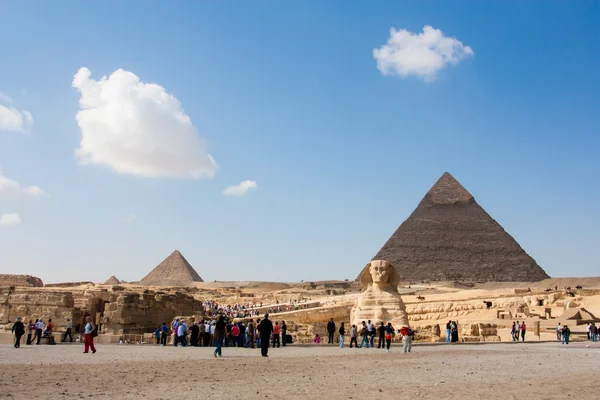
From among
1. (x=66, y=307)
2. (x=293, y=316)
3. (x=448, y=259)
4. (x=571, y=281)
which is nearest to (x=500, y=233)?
(x=448, y=259)

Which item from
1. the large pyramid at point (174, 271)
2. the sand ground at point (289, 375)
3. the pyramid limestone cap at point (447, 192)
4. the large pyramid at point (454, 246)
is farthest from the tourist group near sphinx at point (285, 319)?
the pyramid limestone cap at point (447, 192)

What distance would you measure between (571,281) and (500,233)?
176 ft

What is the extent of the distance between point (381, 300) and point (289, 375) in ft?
23.4

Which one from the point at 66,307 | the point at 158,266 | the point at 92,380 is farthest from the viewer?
the point at 158,266

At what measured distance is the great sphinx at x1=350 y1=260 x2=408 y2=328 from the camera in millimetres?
13125

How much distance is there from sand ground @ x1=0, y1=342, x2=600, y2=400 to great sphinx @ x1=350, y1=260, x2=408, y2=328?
369 cm

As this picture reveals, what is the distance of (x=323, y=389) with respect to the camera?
552 cm

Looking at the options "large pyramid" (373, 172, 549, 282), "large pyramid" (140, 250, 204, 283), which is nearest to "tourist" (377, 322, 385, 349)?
"large pyramid" (140, 250, 204, 283)

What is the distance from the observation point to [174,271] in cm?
7675

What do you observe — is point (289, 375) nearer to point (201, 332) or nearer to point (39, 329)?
point (201, 332)

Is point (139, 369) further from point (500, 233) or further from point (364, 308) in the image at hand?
point (500, 233)

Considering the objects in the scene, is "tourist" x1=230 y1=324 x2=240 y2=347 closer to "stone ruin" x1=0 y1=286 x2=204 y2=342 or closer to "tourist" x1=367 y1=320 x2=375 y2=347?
"stone ruin" x1=0 y1=286 x2=204 y2=342

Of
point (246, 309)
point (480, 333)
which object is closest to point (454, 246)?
point (246, 309)

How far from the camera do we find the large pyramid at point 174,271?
245ft
